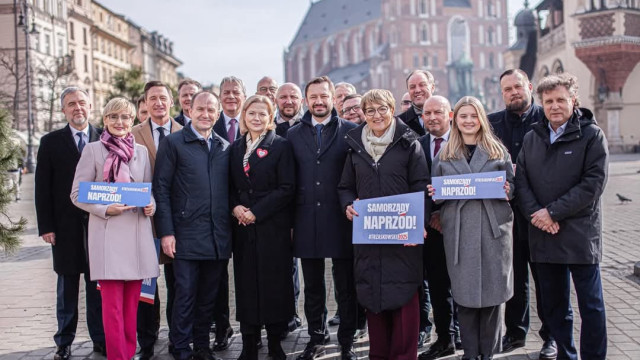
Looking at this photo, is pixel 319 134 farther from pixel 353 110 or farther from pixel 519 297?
pixel 519 297

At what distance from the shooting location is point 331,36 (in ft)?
429

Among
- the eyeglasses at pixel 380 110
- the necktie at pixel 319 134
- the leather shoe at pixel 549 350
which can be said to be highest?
the eyeglasses at pixel 380 110

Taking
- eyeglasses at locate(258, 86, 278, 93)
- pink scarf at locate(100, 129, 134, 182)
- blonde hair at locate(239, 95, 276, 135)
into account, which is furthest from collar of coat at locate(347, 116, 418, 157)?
eyeglasses at locate(258, 86, 278, 93)

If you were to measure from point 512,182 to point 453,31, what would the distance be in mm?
110009

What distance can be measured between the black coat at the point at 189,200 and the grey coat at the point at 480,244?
6.48 ft

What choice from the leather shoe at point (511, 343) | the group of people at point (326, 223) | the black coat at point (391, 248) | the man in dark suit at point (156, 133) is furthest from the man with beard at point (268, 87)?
the leather shoe at point (511, 343)

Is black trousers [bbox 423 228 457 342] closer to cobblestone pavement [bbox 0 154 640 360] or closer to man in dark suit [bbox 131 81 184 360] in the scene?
cobblestone pavement [bbox 0 154 640 360]

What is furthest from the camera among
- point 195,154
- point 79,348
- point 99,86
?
point 99,86

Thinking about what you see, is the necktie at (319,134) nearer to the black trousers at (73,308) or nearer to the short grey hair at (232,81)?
the short grey hair at (232,81)

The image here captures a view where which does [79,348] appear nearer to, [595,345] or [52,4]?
[595,345]

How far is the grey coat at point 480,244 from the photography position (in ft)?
16.8

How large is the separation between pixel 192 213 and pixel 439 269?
2.23 meters

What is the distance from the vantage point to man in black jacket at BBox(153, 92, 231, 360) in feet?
18.6

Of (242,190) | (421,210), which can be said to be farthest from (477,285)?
(242,190)
